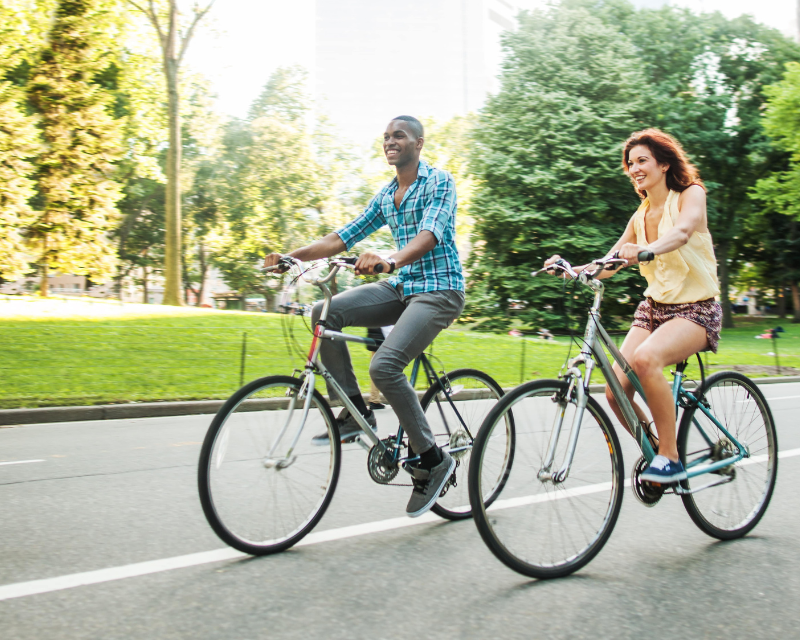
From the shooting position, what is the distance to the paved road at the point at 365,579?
9.84ft

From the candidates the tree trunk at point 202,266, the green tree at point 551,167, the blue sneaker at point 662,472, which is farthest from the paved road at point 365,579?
the tree trunk at point 202,266

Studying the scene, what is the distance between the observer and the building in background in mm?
102562

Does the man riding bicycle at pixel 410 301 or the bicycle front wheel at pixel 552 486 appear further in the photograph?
the man riding bicycle at pixel 410 301

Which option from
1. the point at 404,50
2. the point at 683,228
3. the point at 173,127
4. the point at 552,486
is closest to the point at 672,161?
the point at 683,228

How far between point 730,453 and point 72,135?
3148 cm

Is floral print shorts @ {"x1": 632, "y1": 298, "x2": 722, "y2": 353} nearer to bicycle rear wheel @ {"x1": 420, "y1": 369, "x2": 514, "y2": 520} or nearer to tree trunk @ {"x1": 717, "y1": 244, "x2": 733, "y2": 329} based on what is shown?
bicycle rear wheel @ {"x1": 420, "y1": 369, "x2": 514, "y2": 520}

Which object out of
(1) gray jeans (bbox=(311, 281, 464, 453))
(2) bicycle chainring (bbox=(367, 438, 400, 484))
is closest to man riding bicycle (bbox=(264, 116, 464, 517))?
(1) gray jeans (bbox=(311, 281, 464, 453))

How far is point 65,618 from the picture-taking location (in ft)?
9.84

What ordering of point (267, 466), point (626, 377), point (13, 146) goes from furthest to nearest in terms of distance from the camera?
1. point (13, 146)
2. point (626, 377)
3. point (267, 466)

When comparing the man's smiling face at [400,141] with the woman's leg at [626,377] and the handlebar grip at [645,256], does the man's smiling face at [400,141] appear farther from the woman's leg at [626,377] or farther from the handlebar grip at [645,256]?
the woman's leg at [626,377]

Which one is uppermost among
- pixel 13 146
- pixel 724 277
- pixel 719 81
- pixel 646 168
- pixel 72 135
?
pixel 719 81

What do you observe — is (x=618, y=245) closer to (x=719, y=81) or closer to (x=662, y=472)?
(x=662, y=472)

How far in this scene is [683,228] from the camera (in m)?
3.86

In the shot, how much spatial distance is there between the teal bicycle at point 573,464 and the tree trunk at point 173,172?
24.7m
